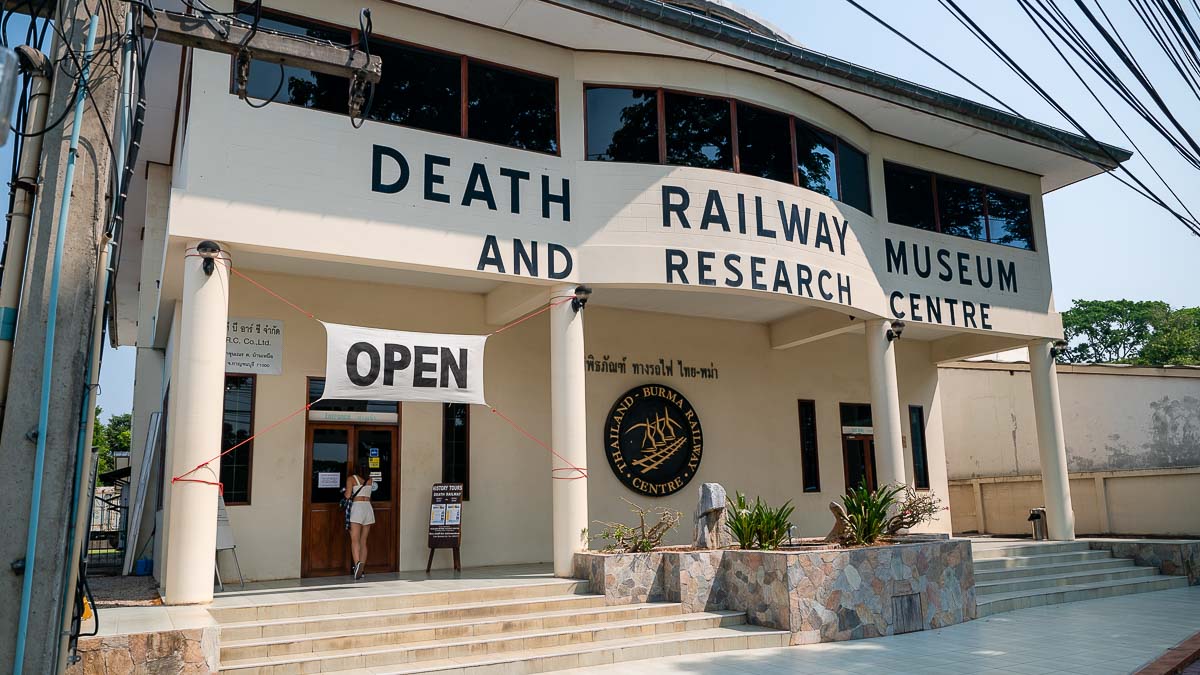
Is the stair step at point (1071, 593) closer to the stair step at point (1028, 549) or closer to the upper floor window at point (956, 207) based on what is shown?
the stair step at point (1028, 549)

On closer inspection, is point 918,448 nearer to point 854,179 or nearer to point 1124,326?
point 854,179

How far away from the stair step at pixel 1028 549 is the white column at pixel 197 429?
438 inches

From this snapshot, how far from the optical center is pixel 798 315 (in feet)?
51.1

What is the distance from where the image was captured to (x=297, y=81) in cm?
1011

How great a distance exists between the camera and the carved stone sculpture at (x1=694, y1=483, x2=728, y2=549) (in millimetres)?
10695

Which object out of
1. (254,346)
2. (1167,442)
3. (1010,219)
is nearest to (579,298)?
(254,346)

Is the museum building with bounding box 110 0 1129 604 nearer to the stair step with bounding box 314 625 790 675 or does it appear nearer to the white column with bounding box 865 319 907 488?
the white column with bounding box 865 319 907 488

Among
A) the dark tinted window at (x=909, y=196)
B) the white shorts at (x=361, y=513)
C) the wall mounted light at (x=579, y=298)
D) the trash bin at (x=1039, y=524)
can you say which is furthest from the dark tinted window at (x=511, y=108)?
the trash bin at (x=1039, y=524)

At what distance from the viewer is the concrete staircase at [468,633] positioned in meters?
7.79

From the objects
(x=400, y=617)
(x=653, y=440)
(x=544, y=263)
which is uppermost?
(x=544, y=263)

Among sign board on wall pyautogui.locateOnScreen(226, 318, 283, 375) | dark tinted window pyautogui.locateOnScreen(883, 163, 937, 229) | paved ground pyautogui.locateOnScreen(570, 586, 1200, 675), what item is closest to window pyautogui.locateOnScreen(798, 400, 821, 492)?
dark tinted window pyautogui.locateOnScreen(883, 163, 937, 229)

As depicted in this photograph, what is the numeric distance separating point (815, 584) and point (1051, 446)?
8704 millimetres

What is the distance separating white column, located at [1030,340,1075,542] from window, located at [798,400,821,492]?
392 cm

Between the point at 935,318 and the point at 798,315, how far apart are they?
87.8 inches
